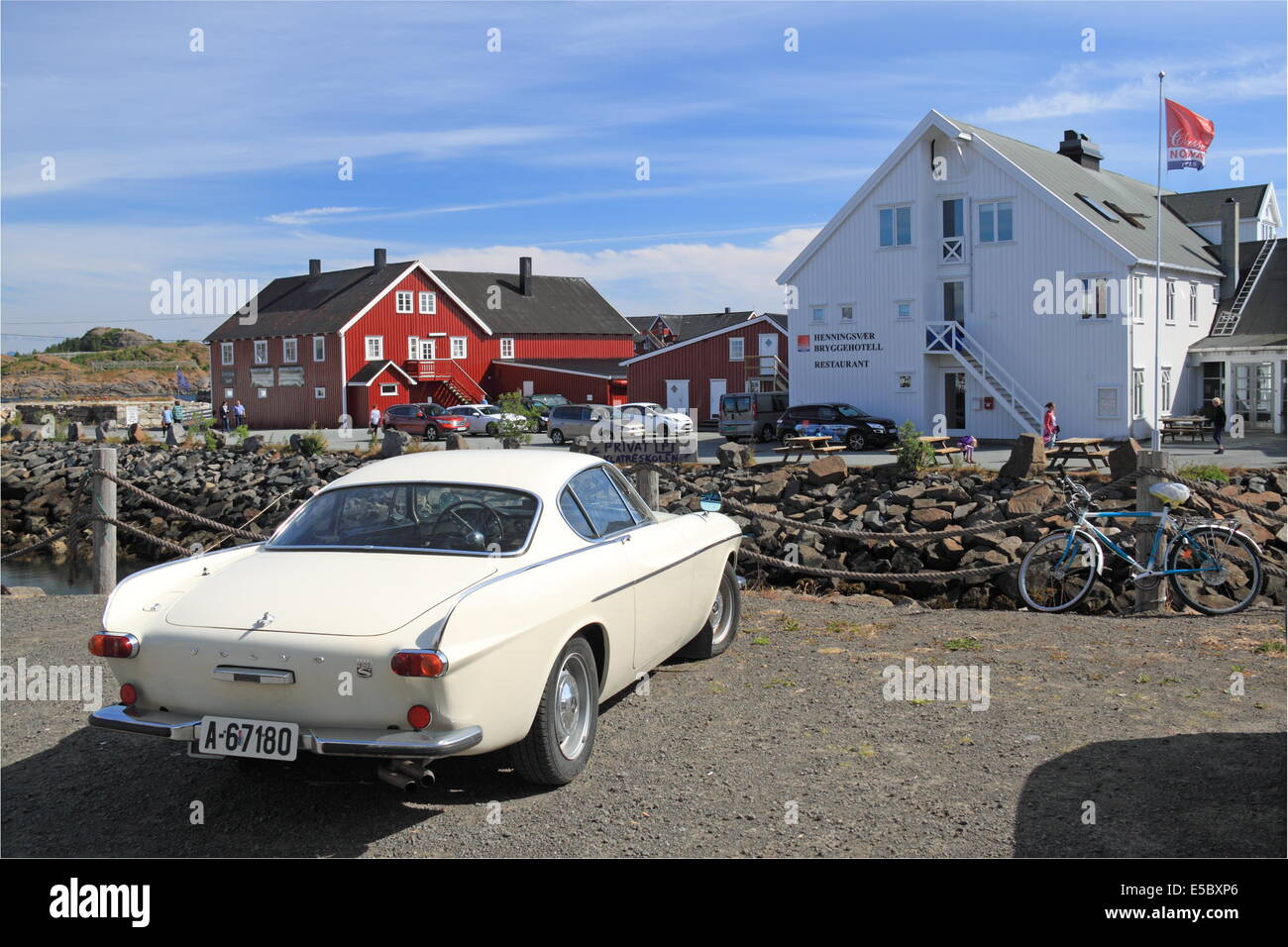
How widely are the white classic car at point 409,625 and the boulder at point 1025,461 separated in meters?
17.3

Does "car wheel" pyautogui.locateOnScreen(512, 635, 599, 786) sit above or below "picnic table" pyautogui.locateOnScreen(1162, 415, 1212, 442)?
below

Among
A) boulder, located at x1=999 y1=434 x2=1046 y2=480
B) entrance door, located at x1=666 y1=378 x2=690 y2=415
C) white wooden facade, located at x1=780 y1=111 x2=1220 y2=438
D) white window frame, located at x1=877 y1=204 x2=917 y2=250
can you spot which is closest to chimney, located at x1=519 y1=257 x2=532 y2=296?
entrance door, located at x1=666 y1=378 x2=690 y2=415

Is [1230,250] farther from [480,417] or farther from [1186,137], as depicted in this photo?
[480,417]

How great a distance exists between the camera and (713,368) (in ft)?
169

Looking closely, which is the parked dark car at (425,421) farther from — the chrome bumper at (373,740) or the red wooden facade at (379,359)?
the chrome bumper at (373,740)

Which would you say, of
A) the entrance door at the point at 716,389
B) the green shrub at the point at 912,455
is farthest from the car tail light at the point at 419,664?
the entrance door at the point at 716,389

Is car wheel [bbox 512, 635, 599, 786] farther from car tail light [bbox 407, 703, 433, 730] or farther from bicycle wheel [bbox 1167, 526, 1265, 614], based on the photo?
bicycle wheel [bbox 1167, 526, 1265, 614]

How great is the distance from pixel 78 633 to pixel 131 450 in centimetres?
3659

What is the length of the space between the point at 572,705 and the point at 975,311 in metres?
33.5

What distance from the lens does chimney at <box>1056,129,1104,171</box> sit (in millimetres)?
43750

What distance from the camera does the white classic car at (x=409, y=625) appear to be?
4.78 meters

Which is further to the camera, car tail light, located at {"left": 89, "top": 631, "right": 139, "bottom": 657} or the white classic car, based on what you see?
car tail light, located at {"left": 89, "top": 631, "right": 139, "bottom": 657}

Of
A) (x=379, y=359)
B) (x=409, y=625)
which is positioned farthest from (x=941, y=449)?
(x=379, y=359)

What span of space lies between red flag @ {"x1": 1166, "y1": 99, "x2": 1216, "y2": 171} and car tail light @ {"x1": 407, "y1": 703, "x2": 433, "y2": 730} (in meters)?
30.7
